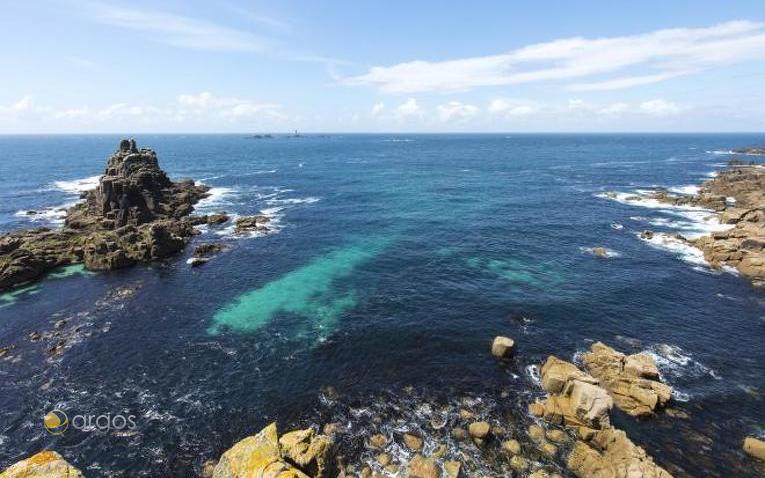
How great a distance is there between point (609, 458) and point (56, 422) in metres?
48.5

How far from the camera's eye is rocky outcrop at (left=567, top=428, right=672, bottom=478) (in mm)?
29781

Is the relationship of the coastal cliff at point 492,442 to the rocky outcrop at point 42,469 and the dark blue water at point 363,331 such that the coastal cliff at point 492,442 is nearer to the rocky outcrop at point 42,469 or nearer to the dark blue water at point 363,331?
the dark blue water at point 363,331

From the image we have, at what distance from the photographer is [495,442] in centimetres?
3459

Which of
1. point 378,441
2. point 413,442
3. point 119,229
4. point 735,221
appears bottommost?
point 378,441

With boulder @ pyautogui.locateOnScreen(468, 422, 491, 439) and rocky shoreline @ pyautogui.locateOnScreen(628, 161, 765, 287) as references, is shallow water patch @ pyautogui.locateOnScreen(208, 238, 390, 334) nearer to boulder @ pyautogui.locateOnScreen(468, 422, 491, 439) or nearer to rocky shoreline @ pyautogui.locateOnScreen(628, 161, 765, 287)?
boulder @ pyautogui.locateOnScreen(468, 422, 491, 439)

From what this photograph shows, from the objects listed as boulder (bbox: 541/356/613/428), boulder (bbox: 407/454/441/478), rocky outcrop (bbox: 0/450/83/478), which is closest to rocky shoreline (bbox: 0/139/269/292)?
rocky outcrop (bbox: 0/450/83/478)

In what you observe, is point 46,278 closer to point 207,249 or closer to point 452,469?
point 207,249

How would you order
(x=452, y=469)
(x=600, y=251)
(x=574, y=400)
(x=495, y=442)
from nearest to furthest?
(x=452, y=469) < (x=495, y=442) < (x=574, y=400) < (x=600, y=251)

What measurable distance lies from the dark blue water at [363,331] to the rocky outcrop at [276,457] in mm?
9534

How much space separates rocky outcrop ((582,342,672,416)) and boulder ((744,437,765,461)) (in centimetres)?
617

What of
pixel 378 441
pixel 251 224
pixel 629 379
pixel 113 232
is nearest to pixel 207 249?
pixel 251 224

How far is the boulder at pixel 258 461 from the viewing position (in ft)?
79.8

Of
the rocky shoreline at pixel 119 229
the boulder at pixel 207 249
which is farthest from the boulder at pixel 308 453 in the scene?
the boulder at pixel 207 249

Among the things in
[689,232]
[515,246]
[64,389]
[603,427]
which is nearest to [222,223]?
[64,389]
